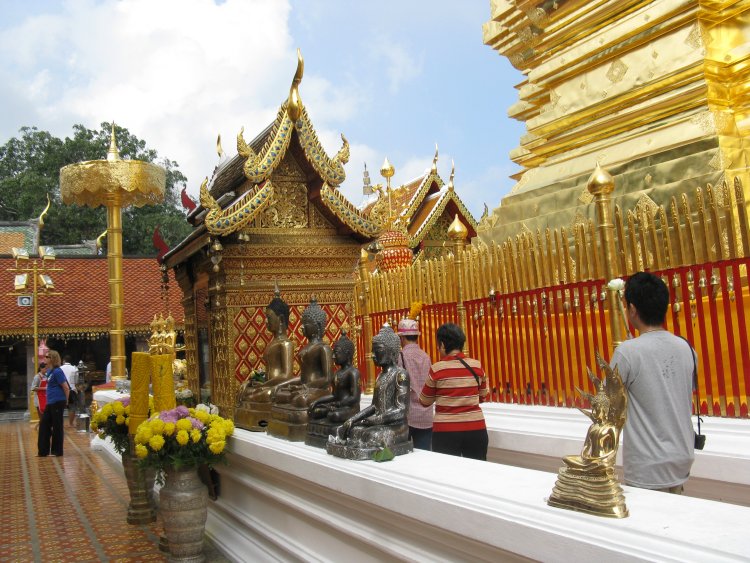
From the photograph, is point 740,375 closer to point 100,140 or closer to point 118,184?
point 118,184

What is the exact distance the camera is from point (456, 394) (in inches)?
158

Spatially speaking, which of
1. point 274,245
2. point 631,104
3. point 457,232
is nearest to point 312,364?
point 457,232

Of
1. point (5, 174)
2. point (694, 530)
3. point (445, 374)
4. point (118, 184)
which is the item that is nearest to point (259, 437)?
point (445, 374)

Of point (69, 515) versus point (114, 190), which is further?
point (114, 190)

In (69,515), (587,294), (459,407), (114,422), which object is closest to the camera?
(459,407)

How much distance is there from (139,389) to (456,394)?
2.90 m

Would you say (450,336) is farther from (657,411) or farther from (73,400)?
(73,400)

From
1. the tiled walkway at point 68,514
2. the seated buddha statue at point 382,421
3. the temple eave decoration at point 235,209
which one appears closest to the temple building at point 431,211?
the tiled walkway at point 68,514

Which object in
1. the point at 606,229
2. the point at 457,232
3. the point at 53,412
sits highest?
the point at 457,232

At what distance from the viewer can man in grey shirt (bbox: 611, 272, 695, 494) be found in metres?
2.46

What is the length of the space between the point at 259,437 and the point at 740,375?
2.99m

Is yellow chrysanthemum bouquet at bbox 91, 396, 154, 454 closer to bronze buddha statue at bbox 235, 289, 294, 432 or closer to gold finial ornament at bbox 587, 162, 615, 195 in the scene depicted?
bronze buddha statue at bbox 235, 289, 294, 432

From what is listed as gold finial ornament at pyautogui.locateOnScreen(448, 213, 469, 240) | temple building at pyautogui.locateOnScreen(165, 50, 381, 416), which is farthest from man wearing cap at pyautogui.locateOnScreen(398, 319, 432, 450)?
temple building at pyautogui.locateOnScreen(165, 50, 381, 416)

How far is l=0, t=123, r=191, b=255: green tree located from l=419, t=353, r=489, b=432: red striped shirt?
30.7 metres
